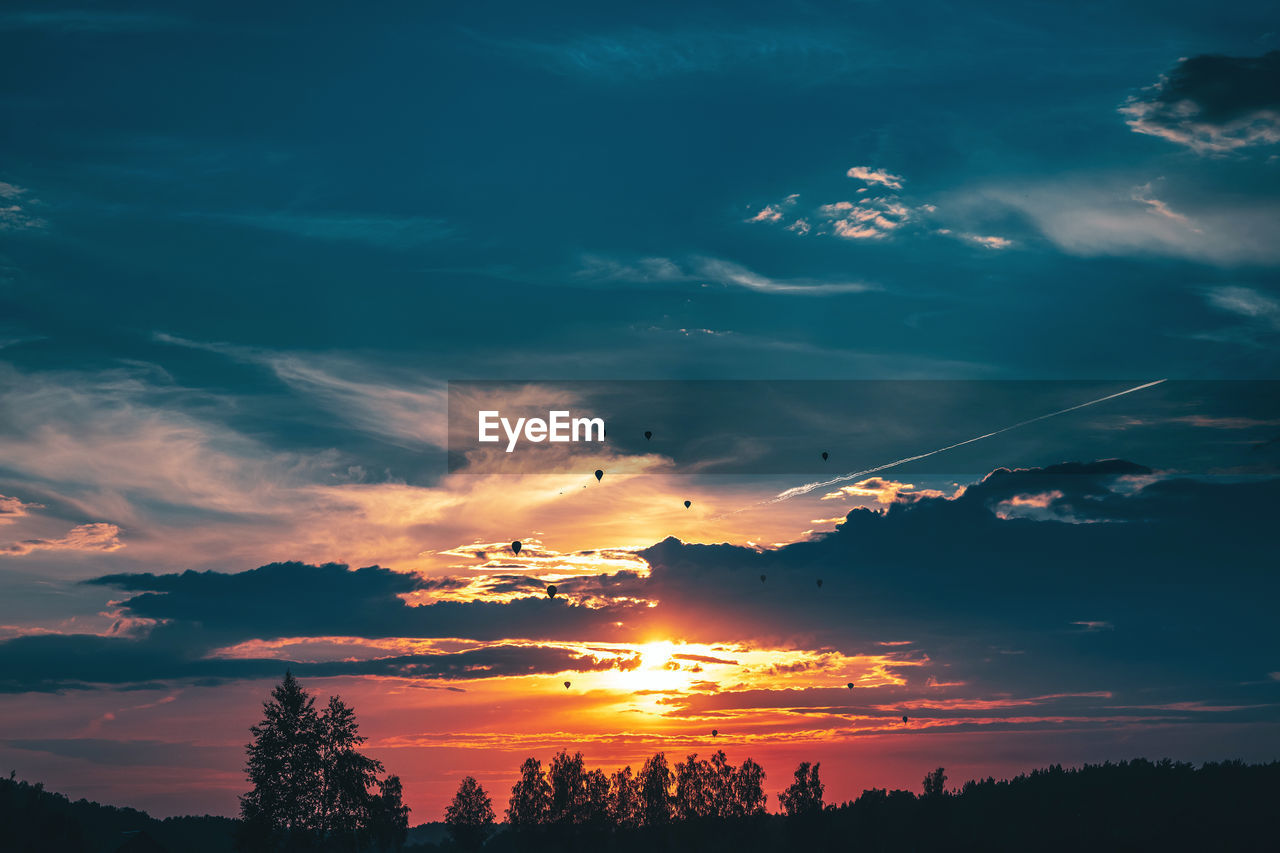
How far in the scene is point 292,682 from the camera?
326ft

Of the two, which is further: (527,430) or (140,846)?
(140,846)

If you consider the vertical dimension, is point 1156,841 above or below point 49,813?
below

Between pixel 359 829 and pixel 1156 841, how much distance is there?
525ft

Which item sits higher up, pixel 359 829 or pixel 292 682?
pixel 292 682

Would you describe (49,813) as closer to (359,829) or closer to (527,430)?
(359,829)

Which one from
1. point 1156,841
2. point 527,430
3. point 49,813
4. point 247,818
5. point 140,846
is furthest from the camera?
point 1156,841

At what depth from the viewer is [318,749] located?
320ft

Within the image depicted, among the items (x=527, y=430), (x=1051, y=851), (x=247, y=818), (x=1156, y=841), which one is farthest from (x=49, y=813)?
(x=1156, y=841)

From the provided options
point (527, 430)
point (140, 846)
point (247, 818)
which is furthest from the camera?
point (140, 846)

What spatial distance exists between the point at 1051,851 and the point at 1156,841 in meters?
18.6

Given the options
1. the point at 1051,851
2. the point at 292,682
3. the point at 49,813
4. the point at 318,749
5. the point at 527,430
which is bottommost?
the point at 1051,851

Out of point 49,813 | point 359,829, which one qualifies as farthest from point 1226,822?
point 49,813

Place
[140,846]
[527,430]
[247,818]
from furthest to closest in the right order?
[140,846] → [247,818] → [527,430]

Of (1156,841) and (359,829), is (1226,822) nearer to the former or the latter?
(1156,841)
